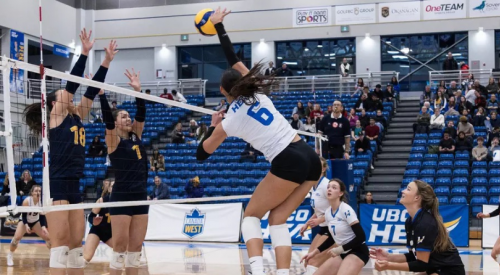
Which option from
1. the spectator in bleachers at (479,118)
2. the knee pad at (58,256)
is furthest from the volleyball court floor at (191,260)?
the spectator in bleachers at (479,118)

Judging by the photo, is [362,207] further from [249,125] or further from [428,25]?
[428,25]

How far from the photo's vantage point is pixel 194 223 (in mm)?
15781

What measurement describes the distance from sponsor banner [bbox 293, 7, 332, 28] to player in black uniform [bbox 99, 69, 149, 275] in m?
22.1

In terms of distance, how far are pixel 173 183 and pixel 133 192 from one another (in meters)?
11.6

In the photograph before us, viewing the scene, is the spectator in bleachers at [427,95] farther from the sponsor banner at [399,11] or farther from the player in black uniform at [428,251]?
the player in black uniform at [428,251]

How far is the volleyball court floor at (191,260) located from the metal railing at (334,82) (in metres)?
11.8

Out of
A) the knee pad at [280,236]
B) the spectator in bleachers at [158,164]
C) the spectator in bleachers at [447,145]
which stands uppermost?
the spectator in bleachers at [447,145]

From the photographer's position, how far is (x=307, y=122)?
2005 cm

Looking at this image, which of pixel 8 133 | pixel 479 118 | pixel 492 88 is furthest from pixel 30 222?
pixel 492 88

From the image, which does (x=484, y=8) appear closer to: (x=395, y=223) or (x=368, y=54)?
(x=368, y=54)

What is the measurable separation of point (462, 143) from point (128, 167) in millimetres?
13228

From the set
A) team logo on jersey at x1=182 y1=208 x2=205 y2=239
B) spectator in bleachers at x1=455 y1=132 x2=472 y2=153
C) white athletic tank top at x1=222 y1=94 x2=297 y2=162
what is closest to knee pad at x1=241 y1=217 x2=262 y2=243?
white athletic tank top at x1=222 y1=94 x2=297 y2=162

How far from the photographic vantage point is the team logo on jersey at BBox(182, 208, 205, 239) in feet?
51.5

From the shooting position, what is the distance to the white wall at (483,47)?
2641cm
